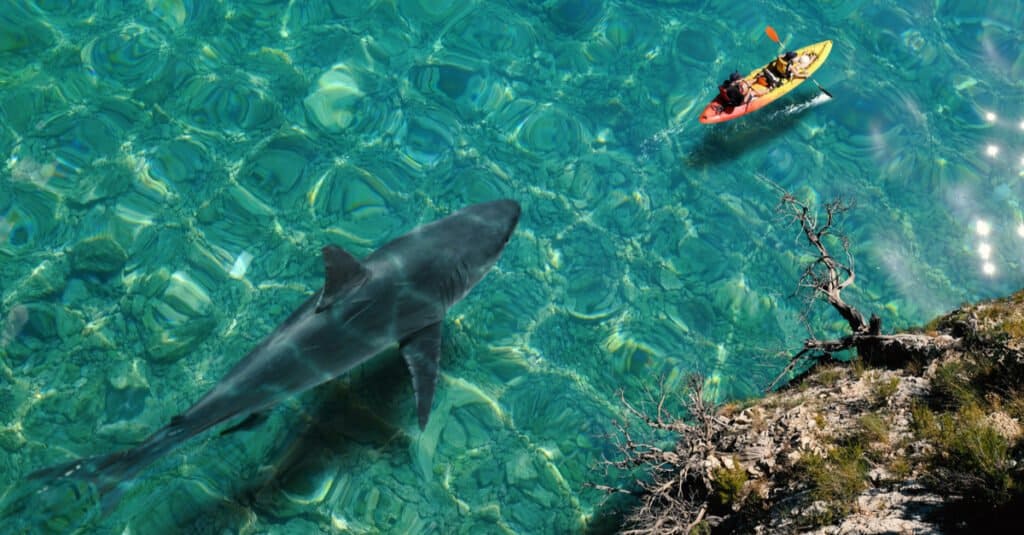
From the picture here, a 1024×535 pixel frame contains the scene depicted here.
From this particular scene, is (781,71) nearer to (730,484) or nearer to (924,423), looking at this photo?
(924,423)

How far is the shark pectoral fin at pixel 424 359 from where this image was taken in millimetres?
7812

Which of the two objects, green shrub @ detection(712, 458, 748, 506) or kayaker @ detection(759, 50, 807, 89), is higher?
kayaker @ detection(759, 50, 807, 89)

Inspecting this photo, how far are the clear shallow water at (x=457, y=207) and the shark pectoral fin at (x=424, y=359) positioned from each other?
98 centimetres

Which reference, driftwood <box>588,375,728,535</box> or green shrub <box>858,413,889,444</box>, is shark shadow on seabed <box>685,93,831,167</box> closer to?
driftwood <box>588,375,728,535</box>

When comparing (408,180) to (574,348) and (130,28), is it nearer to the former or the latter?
(574,348)

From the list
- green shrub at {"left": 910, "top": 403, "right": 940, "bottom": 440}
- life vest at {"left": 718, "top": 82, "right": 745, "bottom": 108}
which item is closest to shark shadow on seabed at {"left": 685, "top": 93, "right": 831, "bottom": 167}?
life vest at {"left": 718, "top": 82, "right": 745, "bottom": 108}

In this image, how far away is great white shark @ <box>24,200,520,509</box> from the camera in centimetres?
701

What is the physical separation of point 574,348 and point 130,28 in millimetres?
8549

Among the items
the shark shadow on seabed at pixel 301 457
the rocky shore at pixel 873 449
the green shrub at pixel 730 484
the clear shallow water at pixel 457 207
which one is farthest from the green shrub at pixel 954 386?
the shark shadow on seabed at pixel 301 457

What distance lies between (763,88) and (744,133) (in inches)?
30.9

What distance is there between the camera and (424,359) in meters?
8.01

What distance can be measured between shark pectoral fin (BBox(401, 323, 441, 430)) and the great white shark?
1cm

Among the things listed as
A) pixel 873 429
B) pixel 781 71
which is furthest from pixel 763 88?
pixel 873 429

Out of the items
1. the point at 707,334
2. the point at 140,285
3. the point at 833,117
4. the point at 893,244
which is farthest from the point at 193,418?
the point at 833,117
